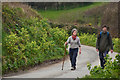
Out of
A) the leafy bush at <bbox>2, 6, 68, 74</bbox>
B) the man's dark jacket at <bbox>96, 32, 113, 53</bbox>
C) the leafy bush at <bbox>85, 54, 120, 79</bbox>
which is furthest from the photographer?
the leafy bush at <bbox>2, 6, 68, 74</bbox>

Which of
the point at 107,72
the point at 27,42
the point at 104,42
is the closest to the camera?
the point at 107,72

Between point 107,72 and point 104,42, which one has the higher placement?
point 104,42

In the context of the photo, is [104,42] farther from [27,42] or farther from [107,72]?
[27,42]

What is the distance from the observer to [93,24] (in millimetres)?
35406

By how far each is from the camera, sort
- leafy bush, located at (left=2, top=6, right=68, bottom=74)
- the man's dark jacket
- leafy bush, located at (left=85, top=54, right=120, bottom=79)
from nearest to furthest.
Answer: leafy bush, located at (left=85, top=54, right=120, bottom=79) → the man's dark jacket → leafy bush, located at (left=2, top=6, right=68, bottom=74)

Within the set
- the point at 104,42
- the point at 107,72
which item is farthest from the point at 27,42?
the point at 107,72

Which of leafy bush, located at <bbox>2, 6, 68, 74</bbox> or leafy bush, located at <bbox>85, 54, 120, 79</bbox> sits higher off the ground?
leafy bush, located at <bbox>2, 6, 68, 74</bbox>

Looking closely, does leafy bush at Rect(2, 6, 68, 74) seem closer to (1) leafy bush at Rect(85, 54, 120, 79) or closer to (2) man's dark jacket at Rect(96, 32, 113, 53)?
(2) man's dark jacket at Rect(96, 32, 113, 53)

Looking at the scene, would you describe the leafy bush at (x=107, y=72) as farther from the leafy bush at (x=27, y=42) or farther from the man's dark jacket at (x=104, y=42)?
the leafy bush at (x=27, y=42)

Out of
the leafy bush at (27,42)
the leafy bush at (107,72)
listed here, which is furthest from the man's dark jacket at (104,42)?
the leafy bush at (27,42)

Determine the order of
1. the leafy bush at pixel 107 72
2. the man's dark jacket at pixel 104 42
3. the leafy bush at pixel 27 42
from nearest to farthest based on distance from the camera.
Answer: the leafy bush at pixel 107 72 → the man's dark jacket at pixel 104 42 → the leafy bush at pixel 27 42

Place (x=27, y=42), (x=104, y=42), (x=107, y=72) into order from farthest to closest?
(x=27, y=42) < (x=104, y=42) < (x=107, y=72)

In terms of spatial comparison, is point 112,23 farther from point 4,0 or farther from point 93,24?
point 4,0

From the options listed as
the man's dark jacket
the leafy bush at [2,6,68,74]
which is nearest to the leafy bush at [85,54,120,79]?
the man's dark jacket
